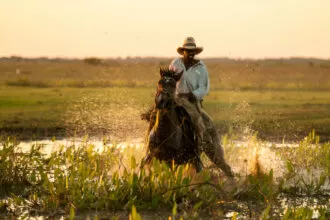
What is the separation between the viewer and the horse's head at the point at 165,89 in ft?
26.2

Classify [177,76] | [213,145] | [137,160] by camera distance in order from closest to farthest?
[177,76], [213,145], [137,160]

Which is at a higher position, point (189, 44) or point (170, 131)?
point (189, 44)

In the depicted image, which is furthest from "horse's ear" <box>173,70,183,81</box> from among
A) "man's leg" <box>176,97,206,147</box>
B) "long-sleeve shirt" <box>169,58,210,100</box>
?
"long-sleeve shirt" <box>169,58,210,100</box>

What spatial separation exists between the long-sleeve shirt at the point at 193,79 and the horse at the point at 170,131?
517 millimetres

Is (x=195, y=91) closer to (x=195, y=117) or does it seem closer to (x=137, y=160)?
(x=195, y=117)

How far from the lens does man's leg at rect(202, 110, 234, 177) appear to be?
940 centimetres

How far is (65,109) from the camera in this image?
2345 cm

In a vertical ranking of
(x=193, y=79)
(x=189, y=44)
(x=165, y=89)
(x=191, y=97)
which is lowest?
(x=191, y=97)

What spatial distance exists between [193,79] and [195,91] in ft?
0.59

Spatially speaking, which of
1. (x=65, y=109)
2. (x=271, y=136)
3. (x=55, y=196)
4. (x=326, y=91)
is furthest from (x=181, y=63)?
(x=326, y=91)

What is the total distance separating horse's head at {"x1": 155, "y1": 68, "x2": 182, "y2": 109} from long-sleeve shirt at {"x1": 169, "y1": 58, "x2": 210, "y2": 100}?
2.80 feet

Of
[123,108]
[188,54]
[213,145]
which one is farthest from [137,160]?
[123,108]

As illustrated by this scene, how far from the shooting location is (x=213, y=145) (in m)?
9.59

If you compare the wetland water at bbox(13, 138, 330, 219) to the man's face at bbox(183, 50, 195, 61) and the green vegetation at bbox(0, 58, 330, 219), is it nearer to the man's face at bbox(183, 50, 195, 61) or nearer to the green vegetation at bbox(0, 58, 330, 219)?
the green vegetation at bbox(0, 58, 330, 219)
